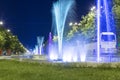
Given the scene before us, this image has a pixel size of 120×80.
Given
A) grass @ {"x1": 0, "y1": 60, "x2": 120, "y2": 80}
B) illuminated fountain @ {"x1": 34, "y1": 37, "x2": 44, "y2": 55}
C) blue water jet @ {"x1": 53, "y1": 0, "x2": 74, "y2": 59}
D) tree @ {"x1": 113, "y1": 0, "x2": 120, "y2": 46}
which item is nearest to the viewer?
grass @ {"x1": 0, "y1": 60, "x2": 120, "y2": 80}

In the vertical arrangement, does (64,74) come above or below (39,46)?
below

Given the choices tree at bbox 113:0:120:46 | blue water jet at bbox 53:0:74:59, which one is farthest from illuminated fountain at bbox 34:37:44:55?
blue water jet at bbox 53:0:74:59

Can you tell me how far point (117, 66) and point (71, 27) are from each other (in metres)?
85.0

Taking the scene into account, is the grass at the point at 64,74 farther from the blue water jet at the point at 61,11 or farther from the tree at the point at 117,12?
the tree at the point at 117,12

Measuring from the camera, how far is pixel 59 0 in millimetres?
47719

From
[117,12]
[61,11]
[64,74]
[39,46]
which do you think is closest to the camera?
[64,74]

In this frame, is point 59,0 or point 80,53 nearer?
point 80,53

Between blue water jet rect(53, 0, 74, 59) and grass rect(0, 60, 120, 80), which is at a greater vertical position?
blue water jet rect(53, 0, 74, 59)

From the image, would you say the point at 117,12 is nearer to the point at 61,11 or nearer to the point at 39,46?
the point at 61,11

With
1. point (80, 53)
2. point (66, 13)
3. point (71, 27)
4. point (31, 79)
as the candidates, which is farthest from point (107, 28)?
point (71, 27)

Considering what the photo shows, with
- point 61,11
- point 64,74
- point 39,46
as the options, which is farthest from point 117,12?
point 39,46

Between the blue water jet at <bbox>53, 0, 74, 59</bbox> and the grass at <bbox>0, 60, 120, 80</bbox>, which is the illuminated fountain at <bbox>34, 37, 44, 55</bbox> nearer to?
the blue water jet at <bbox>53, 0, 74, 59</bbox>

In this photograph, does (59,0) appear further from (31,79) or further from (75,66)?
(31,79)

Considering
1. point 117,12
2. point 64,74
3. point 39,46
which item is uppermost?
point 117,12
